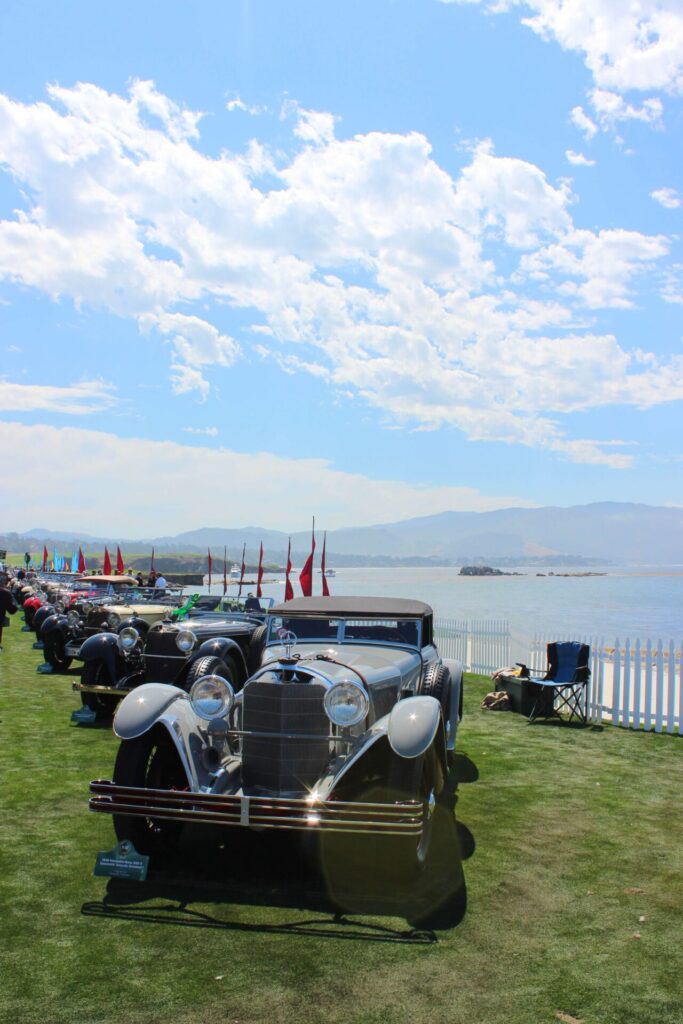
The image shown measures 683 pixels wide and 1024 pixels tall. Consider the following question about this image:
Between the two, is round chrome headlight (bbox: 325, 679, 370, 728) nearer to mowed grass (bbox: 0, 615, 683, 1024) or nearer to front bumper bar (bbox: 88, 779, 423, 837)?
front bumper bar (bbox: 88, 779, 423, 837)

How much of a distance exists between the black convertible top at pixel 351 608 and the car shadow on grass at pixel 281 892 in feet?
7.00

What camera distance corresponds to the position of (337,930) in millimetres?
4316

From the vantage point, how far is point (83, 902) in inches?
180

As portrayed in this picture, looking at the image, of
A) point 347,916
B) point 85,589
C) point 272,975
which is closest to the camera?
point 272,975

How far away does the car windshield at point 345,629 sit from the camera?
7223 mm

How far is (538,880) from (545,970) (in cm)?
128

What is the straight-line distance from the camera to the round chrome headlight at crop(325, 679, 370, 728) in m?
5.12

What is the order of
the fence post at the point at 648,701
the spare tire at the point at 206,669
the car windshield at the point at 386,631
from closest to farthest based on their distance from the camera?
the car windshield at the point at 386,631 → the spare tire at the point at 206,669 → the fence post at the point at 648,701

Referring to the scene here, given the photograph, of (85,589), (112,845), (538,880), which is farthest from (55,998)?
(85,589)

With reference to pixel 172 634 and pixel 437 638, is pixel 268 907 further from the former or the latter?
pixel 437 638

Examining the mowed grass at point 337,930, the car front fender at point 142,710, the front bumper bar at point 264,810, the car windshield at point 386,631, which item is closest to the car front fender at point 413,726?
the front bumper bar at point 264,810

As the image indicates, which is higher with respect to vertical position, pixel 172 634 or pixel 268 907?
pixel 172 634

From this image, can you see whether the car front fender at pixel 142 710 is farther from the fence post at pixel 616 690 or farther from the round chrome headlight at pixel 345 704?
the fence post at pixel 616 690

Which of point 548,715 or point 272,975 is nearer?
point 272,975
